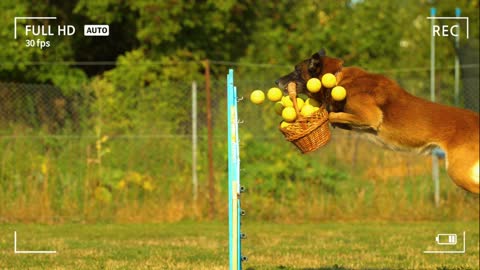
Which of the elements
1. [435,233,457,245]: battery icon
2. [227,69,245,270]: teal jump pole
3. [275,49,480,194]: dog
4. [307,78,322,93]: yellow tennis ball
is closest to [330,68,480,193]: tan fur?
[275,49,480,194]: dog

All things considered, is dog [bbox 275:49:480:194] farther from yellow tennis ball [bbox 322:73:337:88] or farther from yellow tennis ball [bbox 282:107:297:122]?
yellow tennis ball [bbox 282:107:297:122]

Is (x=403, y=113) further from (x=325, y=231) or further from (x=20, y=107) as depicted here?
(x=20, y=107)

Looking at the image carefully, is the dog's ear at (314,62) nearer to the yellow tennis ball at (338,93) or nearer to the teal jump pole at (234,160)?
the yellow tennis ball at (338,93)

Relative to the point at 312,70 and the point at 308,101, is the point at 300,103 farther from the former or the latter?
the point at 312,70

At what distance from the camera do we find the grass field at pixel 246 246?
1101 cm

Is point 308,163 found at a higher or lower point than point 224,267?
higher

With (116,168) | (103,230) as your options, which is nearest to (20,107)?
(116,168)

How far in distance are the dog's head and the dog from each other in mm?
53

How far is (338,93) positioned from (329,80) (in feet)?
0.52

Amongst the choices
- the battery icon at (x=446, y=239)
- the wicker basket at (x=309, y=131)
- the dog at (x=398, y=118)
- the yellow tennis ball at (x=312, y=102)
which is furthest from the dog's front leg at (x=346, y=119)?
the battery icon at (x=446, y=239)

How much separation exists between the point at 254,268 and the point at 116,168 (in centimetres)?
644

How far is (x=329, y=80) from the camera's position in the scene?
8.45 metres

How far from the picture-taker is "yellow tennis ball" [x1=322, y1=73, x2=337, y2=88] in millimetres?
8453

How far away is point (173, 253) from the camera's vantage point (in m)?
11.9
